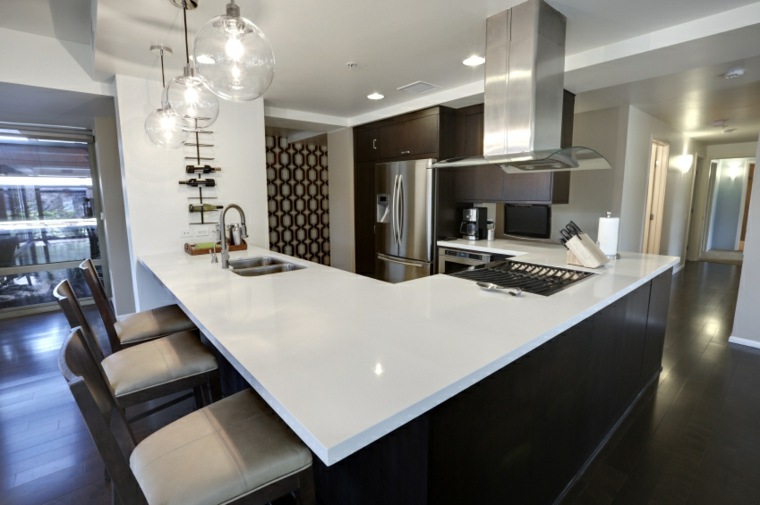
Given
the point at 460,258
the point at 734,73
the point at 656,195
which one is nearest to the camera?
the point at 734,73

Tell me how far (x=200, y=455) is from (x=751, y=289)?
440cm

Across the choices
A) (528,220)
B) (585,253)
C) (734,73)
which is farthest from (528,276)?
(734,73)

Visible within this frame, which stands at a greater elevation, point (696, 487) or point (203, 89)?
point (203, 89)

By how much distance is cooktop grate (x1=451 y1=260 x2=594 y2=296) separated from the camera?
183 cm

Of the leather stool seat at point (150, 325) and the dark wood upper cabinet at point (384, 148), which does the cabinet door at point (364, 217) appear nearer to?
the dark wood upper cabinet at point (384, 148)

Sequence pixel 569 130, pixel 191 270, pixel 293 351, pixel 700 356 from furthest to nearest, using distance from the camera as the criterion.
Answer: pixel 569 130 → pixel 700 356 → pixel 191 270 → pixel 293 351

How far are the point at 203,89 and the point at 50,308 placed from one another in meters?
3.92

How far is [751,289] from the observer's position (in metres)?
3.25

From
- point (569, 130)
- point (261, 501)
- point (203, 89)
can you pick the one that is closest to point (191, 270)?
point (203, 89)

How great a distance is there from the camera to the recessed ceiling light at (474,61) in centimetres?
272

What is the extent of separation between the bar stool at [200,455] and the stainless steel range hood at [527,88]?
1.87 metres

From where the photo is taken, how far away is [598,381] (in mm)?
1822

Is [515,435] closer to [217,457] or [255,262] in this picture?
[217,457]

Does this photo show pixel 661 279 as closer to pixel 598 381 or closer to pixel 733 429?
pixel 733 429
